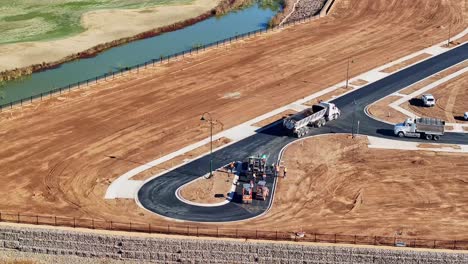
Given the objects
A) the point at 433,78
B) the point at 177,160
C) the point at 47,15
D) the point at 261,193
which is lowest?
the point at 261,193

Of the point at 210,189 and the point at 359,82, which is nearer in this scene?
the point at 210,189

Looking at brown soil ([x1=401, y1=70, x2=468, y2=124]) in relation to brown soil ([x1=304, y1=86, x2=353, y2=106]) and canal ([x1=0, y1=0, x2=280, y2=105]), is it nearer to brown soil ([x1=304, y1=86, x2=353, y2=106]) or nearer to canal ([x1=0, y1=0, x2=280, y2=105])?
brown soil ([x1=304, y1=86, x2=353, y2=106])

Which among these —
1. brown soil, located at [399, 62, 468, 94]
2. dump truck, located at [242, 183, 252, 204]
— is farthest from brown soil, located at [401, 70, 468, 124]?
dump truck, located at [242, 183, 252, 204]

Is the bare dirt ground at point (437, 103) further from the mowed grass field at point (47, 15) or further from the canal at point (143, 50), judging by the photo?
the mowed grass field at point (47, 15)

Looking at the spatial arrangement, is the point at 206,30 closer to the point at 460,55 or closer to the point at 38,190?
the point at 460,55

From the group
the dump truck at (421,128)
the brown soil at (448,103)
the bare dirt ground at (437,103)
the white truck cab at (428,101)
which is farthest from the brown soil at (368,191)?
the white truck cab at (428,101)

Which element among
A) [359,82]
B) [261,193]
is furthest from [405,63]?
[261,193]

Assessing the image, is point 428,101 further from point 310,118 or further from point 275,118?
point 275,118
